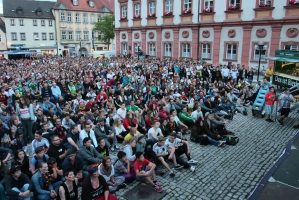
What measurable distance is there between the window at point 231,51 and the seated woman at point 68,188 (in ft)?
77.6

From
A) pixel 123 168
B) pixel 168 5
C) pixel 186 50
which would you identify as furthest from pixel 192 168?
pixel 168 5

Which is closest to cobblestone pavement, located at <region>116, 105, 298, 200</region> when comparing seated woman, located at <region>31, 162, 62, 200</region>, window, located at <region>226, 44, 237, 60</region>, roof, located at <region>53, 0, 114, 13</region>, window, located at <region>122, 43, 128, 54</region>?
seated woman, located at <region>31, 162, 62, 200</region>

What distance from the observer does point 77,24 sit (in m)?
57.0

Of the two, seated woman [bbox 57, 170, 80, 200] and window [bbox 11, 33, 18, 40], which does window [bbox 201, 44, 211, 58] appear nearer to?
seated woman [bbox 57, 170, 80, 200]

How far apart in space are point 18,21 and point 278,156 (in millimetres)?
55827

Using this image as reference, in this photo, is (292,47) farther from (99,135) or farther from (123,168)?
(123,168)

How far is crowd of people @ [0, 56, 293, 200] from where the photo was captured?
18.9 ft

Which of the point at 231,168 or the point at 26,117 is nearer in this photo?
the point at 231,168

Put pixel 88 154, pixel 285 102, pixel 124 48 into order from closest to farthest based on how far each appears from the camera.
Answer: pixel 88 154 < pixel 285 102 < pixel 124 48

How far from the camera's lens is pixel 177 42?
98.1 ft

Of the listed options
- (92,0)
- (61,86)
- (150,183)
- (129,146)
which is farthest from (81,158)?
(92,0)

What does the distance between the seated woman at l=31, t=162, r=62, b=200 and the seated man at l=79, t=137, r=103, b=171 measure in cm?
132

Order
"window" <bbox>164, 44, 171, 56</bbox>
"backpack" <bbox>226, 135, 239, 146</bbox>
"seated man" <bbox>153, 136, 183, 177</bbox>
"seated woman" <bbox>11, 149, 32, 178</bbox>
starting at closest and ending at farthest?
1. "seated woman" <bbox>11, 149, 32, 178</bbox>
2. "seated man" <bbox>153, 136, 183, 177</bbox>
3. "backpack" <bbox>226, 135, 239, 146</bbox>
4. "window" <bbox>164, 44, 171, 56</bbox>

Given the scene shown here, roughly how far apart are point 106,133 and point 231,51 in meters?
20.4
